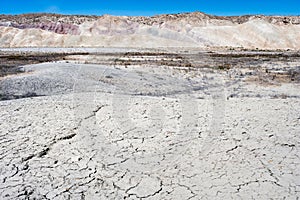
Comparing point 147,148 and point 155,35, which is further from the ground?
point 155,35

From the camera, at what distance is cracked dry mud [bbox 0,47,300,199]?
3.75 m

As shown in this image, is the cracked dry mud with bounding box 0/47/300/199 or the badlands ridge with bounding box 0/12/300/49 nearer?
the cracked dry mud with bounding box 0/47/300/199

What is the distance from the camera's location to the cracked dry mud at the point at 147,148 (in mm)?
3752

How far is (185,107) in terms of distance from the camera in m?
7.24

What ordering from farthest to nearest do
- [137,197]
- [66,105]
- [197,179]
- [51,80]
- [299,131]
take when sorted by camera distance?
1. [51,80]
2. [66,105]
3. [299,131]
4. [197,179]
5. [137,197]

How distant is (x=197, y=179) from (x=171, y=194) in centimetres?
50

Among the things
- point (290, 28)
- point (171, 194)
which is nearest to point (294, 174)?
point (171, 194)

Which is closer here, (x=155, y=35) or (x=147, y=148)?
(x=147, y=148)

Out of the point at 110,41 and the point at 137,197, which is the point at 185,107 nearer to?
the point at 137,197

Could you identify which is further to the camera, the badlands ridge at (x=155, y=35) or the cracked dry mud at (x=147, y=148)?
the badlands ridge at (x=155, y=35)

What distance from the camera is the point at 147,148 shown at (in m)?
4.91

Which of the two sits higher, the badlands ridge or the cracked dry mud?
the badlands ridge

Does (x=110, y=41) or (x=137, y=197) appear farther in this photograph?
(x=110, y=41)

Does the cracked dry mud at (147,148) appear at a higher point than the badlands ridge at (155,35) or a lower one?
lower
